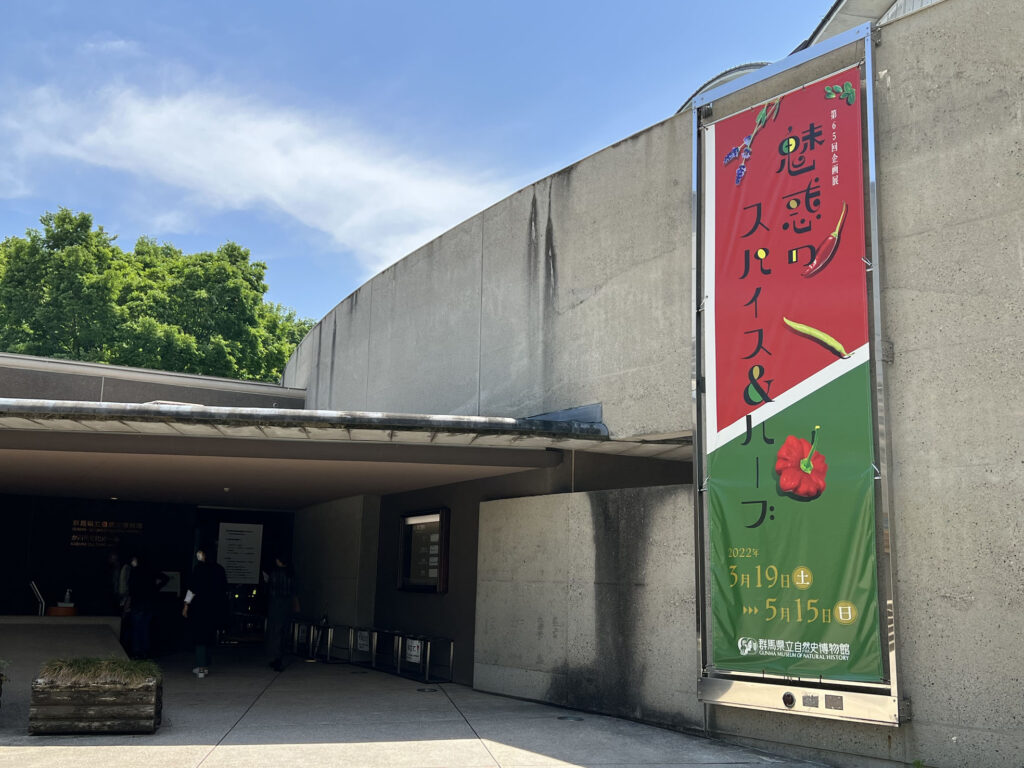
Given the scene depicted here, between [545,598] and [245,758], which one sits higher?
[545,598]

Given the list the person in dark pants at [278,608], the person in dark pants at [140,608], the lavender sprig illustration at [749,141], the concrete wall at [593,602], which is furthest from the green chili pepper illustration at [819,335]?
the person in dark pants at [140,608]

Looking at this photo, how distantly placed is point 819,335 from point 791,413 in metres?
0.76

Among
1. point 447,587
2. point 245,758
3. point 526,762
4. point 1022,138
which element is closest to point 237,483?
point 447,587

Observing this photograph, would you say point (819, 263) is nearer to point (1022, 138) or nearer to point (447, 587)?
point (1022, 138)

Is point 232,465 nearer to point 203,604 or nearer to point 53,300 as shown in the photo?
point 203,604

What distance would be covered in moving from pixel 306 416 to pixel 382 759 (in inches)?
136

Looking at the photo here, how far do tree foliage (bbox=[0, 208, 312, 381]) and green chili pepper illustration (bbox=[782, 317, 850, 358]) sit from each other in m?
25.7

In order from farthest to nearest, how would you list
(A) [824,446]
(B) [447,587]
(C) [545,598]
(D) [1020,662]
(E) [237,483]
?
(E) [237,483] < (B) [447,587] < (C) [545,598] < (A) [824,446] < (D) [1020,662]

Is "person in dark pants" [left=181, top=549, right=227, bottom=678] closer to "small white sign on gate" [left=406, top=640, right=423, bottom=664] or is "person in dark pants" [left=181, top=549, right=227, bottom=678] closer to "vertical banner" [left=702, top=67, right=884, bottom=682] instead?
"small white sign on gate" [left=406, top=640, right=423, bottom=664]

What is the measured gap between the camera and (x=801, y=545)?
26.3 feet

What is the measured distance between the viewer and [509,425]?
31.9 ft

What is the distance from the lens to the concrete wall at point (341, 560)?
15711 mm

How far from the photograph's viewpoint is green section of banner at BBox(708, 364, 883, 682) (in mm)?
7605

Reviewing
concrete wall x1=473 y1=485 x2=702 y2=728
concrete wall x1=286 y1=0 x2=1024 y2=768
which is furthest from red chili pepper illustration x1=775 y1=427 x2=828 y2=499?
concrete wall x1=473 y1=485 x2=702 y2=728
